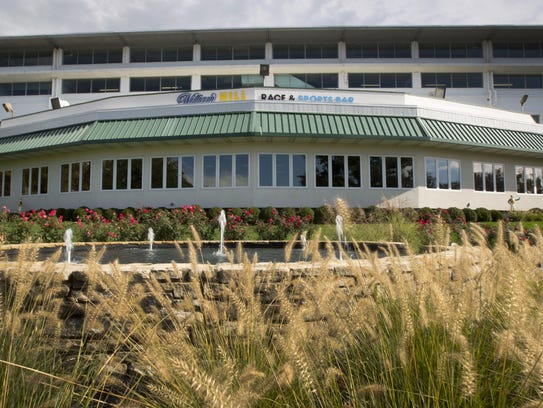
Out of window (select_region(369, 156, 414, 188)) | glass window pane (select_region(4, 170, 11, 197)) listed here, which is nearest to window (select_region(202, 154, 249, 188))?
window (select_region(369, 156, 414, 188))

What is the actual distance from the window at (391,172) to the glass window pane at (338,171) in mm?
1634

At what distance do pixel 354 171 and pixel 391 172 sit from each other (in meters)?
2.17

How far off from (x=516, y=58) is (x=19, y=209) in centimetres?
4446

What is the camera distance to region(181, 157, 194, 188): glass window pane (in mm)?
23641

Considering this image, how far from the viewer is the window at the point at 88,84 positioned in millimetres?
40000

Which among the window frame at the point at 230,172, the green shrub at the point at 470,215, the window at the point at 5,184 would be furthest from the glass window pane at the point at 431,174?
the window at the point at 5,184

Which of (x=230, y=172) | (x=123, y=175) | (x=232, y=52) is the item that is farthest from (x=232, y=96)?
(x=232, y=52)

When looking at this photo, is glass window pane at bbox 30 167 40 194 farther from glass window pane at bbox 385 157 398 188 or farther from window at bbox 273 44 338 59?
window at bbox 273 44 338 59

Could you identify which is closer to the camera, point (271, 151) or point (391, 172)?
point (271, 151)

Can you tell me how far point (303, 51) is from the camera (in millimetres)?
40625

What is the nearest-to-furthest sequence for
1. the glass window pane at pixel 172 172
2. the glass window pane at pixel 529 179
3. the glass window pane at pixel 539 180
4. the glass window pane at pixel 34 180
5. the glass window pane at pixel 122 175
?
the glass window pane at pixel 172 172 < the glass window pane at pixel 122 175 < the glass window pane at pixel 34 180 < the glass window pane at pixel 529 179 < the glass window pane at pixel 539 180

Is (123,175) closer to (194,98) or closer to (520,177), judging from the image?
(194,98)

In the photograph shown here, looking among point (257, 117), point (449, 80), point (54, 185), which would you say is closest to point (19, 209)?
point (54, 185)

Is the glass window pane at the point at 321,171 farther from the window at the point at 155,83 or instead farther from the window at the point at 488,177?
the window at the point at 155,83
